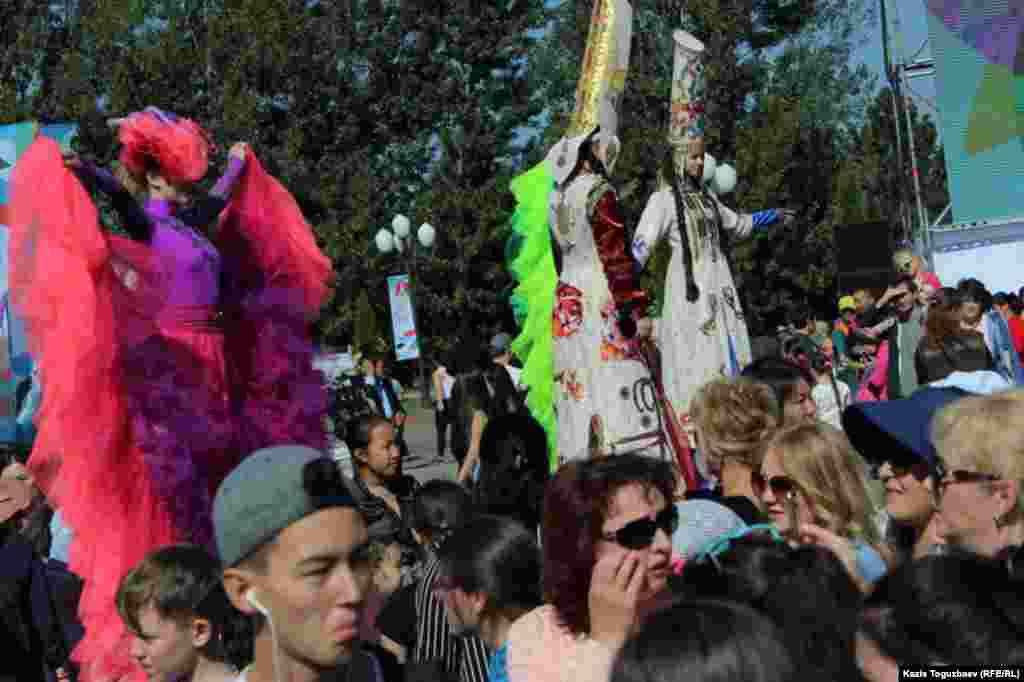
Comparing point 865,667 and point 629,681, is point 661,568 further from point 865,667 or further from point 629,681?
point 629,681

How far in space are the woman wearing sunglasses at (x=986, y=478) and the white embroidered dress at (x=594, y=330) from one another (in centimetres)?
292

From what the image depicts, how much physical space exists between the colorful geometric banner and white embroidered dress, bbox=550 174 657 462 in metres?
14.7

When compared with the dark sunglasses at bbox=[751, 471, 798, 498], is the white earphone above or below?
below

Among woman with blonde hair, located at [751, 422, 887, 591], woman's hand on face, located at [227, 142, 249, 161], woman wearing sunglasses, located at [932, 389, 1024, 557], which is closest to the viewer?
woman wearing sunglasses, located at [932, 389, 1024, 557]

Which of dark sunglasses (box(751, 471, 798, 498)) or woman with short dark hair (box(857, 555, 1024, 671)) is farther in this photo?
dark sunglasses (box(751, 471, 798, 498))

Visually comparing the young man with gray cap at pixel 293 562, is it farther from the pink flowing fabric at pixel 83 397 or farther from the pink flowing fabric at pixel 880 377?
the pink flowing fabric at pixel 880 377

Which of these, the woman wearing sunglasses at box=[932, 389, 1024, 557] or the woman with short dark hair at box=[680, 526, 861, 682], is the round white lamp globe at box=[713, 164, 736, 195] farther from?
the woman with short dark hair at box=[680, 526, 861, 682]

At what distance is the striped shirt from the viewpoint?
3947 millimetres

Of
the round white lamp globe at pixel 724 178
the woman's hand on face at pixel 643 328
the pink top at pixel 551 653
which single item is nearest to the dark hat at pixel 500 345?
the round white lamp globe at pixel 724 178

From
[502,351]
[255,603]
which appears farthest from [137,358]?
[502,351]

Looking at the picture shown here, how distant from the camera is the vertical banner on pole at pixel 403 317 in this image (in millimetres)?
20891

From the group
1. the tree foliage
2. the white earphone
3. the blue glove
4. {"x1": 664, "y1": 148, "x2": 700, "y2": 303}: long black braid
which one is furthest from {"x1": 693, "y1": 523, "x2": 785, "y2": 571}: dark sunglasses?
the tree foliage

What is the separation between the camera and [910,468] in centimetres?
358

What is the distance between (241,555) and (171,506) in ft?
6.80
